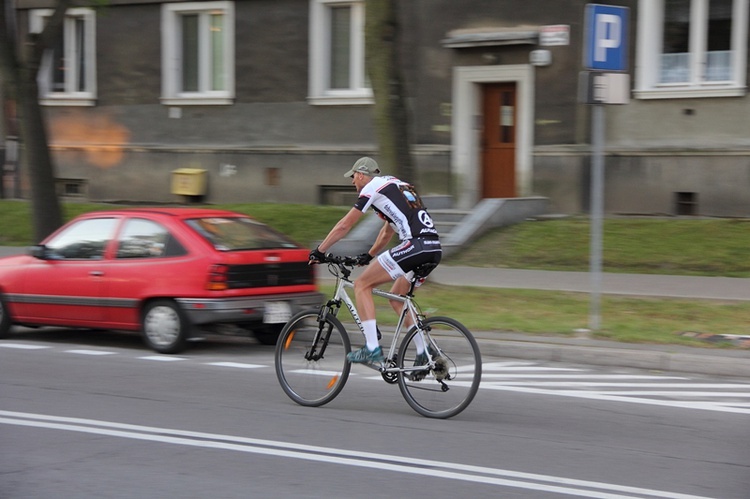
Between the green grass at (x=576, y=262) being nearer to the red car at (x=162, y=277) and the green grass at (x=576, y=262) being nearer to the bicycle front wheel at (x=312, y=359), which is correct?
the red car at (x=162, y=277)

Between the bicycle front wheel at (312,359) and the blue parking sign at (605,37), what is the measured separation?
4517 millimetres

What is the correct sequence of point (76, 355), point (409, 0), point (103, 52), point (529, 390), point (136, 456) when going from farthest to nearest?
1. point (103, 52)
2. point (409, 0)
3. point (76, 355)
4. point (529, 390)
5. point (136, 456)

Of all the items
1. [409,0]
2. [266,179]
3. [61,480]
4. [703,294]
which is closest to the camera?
[61,480]

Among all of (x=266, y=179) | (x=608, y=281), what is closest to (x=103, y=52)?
(x=266, y=179)

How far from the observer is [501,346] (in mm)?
10289

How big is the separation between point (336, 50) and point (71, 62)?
23.3ft

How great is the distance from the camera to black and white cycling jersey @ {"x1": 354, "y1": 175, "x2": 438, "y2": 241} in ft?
24.2

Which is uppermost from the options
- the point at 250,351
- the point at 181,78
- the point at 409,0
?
the point at 409,0

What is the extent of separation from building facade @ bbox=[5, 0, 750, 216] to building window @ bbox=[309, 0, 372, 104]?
0.10ft

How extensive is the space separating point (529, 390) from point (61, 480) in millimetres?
4143

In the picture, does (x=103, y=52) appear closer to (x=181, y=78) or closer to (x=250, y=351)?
(x=181, y=78)

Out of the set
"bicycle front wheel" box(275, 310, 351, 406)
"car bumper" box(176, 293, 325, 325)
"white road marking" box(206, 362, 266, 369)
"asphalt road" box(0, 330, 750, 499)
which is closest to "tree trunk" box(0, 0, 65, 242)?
"asphalt road" box(0, 330, 750, 499)

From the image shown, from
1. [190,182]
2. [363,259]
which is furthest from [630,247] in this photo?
[190,182]

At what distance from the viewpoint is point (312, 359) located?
7.88 meters
